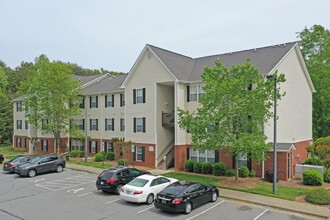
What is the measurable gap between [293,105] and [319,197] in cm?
1328

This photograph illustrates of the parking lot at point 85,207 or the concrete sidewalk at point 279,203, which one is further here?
the concrete sidewalk at point 279,203

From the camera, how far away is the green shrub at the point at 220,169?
871 inches

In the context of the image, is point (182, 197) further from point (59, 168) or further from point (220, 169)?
point (59, 168)

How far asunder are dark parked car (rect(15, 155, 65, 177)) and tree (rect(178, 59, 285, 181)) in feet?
43.5

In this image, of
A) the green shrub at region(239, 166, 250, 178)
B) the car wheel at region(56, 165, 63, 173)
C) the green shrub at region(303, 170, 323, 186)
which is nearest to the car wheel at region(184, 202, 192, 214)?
the green shrub at region(239, 166, 250, 178)

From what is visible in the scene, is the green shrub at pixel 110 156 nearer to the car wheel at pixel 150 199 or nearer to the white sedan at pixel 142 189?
the white sedan at pixel 142 189

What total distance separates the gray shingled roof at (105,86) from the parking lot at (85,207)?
55.5ft

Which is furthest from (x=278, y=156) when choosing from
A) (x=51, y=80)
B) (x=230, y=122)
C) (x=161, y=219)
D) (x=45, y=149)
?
(x=45, y=149)

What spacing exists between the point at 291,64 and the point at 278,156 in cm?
1013

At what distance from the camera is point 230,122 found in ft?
60.6

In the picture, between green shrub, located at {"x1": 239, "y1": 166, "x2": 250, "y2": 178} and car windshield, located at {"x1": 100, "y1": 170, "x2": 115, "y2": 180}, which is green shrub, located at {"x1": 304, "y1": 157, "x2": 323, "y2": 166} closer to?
green shrub, located at {"x1": 239, "y1": 166, "x2": 250, "y2": 178}

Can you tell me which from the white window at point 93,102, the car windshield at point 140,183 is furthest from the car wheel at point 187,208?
the white window at point 93,102

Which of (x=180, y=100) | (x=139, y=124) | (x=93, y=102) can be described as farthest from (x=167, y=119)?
A: (x=93, y=102)

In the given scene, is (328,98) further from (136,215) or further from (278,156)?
(136,215)
